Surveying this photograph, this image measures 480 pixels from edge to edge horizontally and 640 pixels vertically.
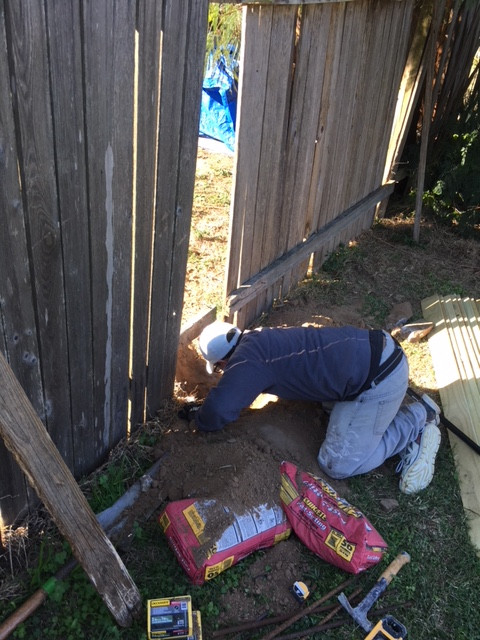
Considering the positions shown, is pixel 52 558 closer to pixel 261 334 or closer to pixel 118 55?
pixel 261 334

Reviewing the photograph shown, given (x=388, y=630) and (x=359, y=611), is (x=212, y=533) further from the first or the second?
(x=388, y=630)

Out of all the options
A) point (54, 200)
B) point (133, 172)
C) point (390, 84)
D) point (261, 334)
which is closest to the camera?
point (54, 200)

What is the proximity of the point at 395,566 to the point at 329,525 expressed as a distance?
16.1 inches

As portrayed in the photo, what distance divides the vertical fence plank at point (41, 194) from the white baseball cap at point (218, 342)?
0.99 m

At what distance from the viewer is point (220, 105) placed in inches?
Result: 349

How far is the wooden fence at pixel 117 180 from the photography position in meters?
2.16

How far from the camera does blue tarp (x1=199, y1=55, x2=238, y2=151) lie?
8742 millimetres

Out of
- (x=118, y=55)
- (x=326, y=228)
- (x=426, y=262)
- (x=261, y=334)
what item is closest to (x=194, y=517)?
(x=261, y=334)

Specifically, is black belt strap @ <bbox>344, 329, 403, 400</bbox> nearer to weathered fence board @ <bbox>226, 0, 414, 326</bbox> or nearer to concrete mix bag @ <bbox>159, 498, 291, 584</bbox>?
concrete mix bag @ <bbox>159, 498, 291, 584</bbox>

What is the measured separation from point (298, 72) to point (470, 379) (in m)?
2.66

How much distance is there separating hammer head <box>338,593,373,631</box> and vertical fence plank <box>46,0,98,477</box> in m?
1.55

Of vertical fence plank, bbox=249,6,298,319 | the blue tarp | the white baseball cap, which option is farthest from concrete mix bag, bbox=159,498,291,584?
the blue tarp

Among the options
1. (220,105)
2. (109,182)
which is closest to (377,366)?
(109,182)

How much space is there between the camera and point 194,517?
301cm
